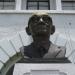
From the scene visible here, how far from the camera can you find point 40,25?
12.0 feet

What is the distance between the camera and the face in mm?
3631

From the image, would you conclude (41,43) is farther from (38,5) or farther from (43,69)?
(38,5)

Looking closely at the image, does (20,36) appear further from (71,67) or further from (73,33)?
(71,67)

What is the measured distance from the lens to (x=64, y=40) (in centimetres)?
1016

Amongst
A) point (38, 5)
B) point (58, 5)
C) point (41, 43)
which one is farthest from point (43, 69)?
point (38, 5)

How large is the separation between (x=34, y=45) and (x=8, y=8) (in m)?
7.32

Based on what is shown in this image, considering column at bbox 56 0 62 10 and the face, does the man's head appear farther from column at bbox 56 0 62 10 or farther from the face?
column at bbox 56 0 62 10

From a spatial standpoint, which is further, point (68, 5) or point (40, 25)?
point (68, 5)

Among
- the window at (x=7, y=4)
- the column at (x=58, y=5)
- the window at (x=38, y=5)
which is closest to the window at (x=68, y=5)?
the column at (x=58, y=5)

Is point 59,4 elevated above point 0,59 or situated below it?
above

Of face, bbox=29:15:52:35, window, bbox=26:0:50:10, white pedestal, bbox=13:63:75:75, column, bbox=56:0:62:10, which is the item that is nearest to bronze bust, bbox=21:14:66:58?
face, bbox=29:15:52:35

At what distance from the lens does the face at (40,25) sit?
363cm

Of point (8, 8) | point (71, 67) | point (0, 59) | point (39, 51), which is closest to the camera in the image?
point (71, 67)

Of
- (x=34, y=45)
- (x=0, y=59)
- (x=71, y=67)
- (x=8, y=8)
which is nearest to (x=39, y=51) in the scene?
(x=34, y=45)
